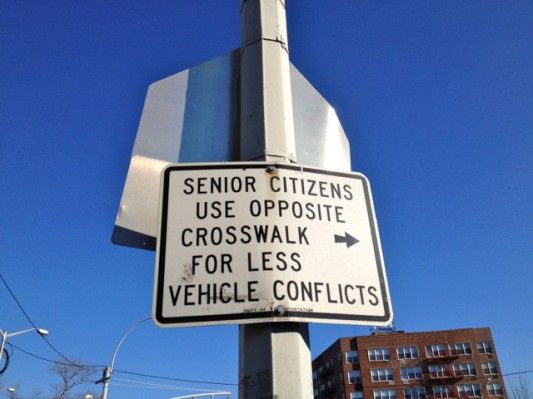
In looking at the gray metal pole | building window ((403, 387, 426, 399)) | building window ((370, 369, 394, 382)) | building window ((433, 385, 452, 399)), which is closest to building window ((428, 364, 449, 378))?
building window ((433, 385, 452, 399))

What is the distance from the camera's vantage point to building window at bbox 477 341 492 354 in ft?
212

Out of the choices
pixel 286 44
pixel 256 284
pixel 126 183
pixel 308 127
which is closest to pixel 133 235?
pixel 126 183

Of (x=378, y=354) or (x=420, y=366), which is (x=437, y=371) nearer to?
(x=420, y=366)

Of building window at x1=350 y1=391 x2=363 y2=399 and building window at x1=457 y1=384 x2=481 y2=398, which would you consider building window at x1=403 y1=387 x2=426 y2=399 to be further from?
building window at x1=350 y1=391 x2=363 y2=399

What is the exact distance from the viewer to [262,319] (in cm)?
162

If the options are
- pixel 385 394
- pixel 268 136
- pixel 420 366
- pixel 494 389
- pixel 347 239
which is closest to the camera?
pixel 347 239

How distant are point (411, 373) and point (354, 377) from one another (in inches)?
301

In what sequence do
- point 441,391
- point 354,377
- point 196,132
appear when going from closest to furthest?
point 196,132 < point 441,391 < point 354,377

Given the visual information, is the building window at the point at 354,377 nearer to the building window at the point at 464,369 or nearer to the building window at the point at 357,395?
the building window at the point at 357,395

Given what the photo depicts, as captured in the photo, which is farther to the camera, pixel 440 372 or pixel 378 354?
pixel 378 354

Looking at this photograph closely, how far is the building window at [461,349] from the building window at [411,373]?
5.57 m

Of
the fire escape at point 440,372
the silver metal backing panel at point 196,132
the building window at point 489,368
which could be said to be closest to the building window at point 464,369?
the fire escape at point 440,372

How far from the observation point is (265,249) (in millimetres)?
1773

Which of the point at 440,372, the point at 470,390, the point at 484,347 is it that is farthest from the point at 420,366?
the point at 484,347
